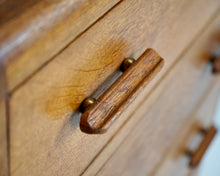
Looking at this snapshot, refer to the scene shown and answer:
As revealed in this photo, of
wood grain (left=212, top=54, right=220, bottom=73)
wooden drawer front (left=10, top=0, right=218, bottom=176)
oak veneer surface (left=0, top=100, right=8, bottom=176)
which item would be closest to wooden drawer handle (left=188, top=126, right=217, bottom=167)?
wood grain (left=212, top=54, right=220, bottom=73)

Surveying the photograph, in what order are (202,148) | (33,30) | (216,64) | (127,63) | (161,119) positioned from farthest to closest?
(202,148) < (216,64) < (161,119) < (127,63) < (33,30)

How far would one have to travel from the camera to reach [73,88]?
0.26 m

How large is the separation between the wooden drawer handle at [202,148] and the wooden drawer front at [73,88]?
0.40 meters

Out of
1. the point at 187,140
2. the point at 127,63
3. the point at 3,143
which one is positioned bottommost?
the point at 3,143

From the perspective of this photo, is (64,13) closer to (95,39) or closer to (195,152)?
(95,39)

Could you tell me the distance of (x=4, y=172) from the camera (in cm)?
23

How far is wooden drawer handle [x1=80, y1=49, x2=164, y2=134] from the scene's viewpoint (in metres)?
0.27

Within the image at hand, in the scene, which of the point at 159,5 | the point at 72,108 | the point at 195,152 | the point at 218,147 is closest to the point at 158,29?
the point at 159,5

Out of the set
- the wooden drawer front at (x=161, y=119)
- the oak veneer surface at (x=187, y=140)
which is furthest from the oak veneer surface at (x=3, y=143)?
the oak veneer surface at (x=187, y=140)

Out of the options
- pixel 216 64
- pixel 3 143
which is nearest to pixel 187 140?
pixel 216 64

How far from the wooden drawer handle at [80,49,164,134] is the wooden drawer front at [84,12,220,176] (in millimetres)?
101

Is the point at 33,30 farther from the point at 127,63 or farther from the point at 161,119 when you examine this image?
the point at 161,119

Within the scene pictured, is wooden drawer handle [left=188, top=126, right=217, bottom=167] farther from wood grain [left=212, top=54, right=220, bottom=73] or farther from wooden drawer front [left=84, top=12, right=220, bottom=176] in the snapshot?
wood grain [left=212, top=54, right=220, bottom=73]

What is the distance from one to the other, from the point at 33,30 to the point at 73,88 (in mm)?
75
